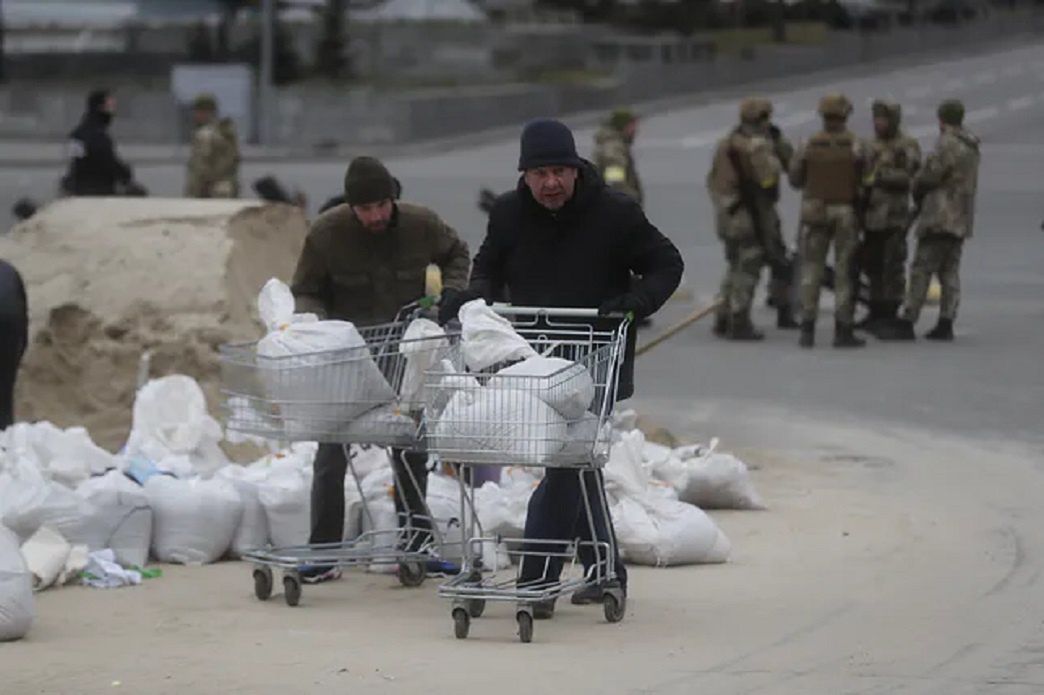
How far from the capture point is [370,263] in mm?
10297

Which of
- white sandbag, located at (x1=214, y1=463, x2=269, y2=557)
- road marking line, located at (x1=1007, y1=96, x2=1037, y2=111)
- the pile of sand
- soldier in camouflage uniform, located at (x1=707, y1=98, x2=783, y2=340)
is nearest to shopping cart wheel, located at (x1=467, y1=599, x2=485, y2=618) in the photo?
white sandbag, located at (x1=214, y1=463, x2=269, y2=557)

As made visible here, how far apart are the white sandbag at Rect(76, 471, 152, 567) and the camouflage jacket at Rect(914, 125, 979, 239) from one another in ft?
31.1

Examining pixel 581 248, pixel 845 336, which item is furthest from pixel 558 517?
pixel 845 336

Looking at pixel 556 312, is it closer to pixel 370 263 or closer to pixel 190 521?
pixel 370 263

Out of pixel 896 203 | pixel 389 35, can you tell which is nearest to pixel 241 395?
pixel 896 203

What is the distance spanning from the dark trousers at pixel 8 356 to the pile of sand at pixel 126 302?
1.57m

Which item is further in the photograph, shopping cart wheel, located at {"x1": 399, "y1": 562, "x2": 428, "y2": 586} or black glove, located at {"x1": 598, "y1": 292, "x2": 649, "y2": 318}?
shopping cart wheel, located at {"x1": 399, "y1": 562, "x2": 428, "y2": 586}

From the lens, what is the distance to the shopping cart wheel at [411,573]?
A: 10.2 meters

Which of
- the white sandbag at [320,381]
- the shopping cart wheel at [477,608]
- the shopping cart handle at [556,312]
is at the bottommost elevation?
the shopping cart wheel at [477,608]

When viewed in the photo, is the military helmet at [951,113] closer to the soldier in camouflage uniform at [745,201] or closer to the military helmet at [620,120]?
the soldier in camouflage uniform at [745,201]

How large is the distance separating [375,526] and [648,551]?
46.9 inches

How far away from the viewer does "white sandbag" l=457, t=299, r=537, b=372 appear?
28.8 feet

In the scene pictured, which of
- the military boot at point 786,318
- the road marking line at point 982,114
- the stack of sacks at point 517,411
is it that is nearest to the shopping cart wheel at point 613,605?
the stack of sacks at point 517,411

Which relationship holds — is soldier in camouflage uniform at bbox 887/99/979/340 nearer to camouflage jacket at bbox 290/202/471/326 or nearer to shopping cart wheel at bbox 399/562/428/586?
camouflage jacket at bbox 290/202/471/326
